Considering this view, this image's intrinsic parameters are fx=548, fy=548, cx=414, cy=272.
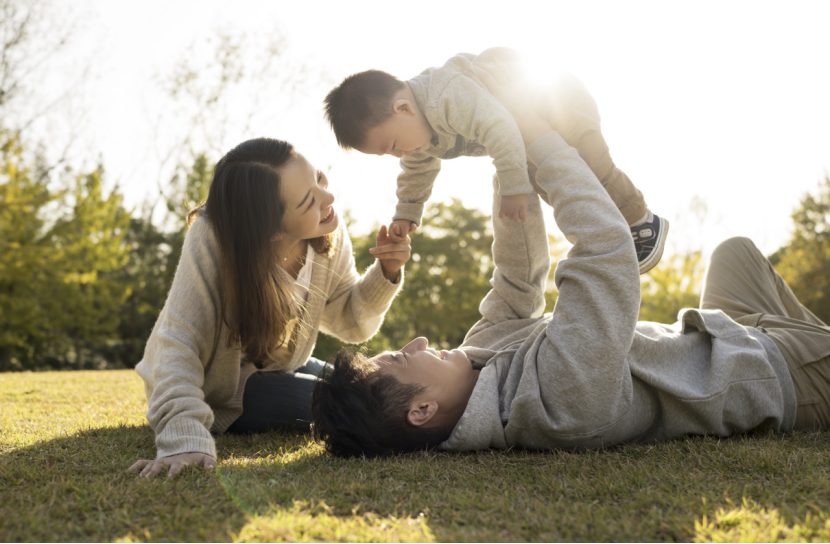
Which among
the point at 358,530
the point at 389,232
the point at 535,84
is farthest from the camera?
the point at 389,232

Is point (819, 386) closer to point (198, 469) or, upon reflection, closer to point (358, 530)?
point (358, 530)

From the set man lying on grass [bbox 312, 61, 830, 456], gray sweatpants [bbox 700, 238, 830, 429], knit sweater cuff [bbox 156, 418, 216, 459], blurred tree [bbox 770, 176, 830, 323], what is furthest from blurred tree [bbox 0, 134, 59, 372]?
blurred tree [bbox 770, 176, 830, 323]

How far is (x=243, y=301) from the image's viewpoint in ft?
8.45

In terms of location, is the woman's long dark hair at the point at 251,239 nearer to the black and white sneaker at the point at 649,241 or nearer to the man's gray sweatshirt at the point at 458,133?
the man's gray sweatshirt at the point at 458,133

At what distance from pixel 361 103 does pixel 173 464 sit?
1992 millimetres

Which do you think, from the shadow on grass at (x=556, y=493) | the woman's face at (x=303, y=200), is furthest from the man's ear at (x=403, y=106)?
the shadow on grass at (x=556, y=493)

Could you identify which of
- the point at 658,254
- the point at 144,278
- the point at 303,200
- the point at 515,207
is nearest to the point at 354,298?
the point at 303,200

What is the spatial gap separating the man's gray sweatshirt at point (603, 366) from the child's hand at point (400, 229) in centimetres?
99

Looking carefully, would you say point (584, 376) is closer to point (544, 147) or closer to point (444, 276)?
point (544, 147)

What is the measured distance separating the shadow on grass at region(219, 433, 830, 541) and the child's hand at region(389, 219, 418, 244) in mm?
1443

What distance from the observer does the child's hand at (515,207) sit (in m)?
2.62

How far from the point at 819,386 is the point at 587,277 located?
125 centimetres

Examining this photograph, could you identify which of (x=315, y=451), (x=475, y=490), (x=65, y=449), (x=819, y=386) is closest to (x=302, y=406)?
(x=315, y=451)

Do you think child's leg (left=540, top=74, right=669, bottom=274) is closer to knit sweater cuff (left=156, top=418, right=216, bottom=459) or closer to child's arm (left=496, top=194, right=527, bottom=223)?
child's arm (left=496, top=194, right=527, bottom=223)
